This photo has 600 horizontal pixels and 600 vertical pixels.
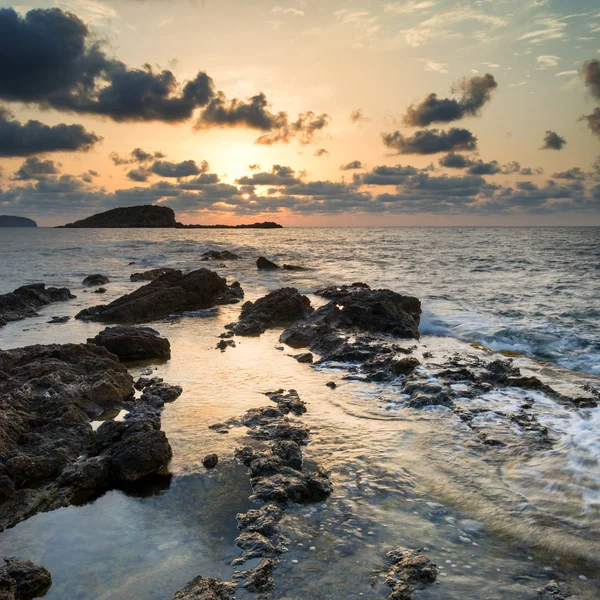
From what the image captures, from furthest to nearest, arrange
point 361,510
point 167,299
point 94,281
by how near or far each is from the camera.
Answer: point 94,281
point 167,299
point 361,510

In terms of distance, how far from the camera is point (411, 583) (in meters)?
3.88

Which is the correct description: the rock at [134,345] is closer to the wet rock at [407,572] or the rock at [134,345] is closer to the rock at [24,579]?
the rock at [24,579]

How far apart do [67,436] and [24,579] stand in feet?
9.29

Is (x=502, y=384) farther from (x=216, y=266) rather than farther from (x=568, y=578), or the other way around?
(x=216, y=266)

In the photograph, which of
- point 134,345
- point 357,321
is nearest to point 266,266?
point 357,321

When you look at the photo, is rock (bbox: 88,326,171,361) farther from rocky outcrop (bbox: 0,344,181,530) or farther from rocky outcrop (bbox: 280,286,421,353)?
rocky outcrop (bbox: 280,286,421,353)

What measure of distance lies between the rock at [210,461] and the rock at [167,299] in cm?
1147

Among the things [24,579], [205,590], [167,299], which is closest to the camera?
[205,590]

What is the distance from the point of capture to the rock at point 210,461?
19.2ft

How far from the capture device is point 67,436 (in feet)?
21.0

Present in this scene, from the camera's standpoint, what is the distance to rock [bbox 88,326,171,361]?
36.1ft

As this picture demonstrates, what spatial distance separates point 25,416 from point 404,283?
23.3 meters

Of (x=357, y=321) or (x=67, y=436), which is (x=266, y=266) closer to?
(x=357, y=321)

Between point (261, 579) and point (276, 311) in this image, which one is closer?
point (261, 579)
